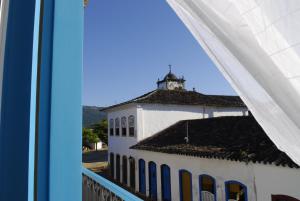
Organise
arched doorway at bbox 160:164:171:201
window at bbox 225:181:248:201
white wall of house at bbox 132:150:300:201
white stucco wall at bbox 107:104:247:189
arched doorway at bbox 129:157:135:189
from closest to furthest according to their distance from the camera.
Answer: white wall of house at bbox 132:150:300:201 < window at bbox 225:181:248:201 < arched doorway at bbox 160:164:171:201 < arched doorway at bbox 129:157:135:189 < white stucco wall at bbox 107:104:247:189

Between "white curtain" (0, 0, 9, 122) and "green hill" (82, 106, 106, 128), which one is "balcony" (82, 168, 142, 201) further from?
"green hill" (82, 106, 106, 128)

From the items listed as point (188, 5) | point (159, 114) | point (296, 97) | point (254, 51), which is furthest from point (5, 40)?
point (159, 114)

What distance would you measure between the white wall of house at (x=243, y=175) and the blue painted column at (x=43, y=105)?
7475mm

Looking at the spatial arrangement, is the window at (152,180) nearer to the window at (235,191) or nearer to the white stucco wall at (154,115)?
the white stucco wall at (154,115)

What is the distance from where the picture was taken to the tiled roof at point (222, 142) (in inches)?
341

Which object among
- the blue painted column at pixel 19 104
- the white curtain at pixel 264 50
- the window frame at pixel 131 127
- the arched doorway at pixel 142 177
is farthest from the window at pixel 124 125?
the blue painted column at pixel 19 104

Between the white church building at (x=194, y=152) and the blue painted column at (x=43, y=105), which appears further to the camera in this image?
the white church building at (x=194, y=152)

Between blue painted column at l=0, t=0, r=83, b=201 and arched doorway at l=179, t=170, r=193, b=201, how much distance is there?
11.4 meters

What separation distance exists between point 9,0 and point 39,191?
0.62 meters

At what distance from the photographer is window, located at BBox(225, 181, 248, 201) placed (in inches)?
365

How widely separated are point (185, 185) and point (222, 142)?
2.43m

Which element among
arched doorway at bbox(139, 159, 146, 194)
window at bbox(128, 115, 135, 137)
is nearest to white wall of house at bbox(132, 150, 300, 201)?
arched doorway at bbox(139, 159, 146, 194)

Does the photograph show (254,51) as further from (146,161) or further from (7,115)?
(146,161)

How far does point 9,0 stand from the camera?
3.18 ft
